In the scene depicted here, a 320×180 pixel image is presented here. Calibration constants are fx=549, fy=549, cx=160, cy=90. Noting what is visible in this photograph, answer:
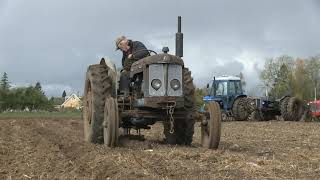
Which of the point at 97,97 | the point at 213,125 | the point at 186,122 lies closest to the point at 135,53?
the point at 97,97

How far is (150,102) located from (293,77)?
72837 mm

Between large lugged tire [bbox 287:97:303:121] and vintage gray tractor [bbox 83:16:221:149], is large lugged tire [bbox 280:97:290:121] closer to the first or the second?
large lugged tire [bbox 287:97:303:121]

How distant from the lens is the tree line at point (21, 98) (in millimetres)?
76875

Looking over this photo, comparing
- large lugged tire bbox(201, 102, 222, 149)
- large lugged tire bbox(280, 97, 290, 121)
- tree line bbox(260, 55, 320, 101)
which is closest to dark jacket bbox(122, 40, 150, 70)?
large lugged tire bbox(201, 102, 222, 149)

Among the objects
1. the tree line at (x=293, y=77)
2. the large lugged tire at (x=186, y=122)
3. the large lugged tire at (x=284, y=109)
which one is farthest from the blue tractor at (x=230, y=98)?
the tree line at (x=293, y=77)

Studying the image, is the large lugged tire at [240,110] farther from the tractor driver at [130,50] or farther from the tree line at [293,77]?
the tree line at [293,77]

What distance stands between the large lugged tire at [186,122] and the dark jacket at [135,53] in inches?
45.4

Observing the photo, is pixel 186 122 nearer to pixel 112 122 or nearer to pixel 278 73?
pixel 112 122

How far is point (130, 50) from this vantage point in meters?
11.2

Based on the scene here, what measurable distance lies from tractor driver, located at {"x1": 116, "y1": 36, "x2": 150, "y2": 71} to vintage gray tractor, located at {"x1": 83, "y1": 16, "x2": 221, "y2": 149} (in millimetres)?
302

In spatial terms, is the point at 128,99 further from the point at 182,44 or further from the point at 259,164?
the point at 259,164

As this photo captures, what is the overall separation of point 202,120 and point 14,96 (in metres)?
72.1

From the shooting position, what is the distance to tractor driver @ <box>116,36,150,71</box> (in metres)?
11.0

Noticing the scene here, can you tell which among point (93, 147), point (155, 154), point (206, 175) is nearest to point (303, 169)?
point (206, 175)
